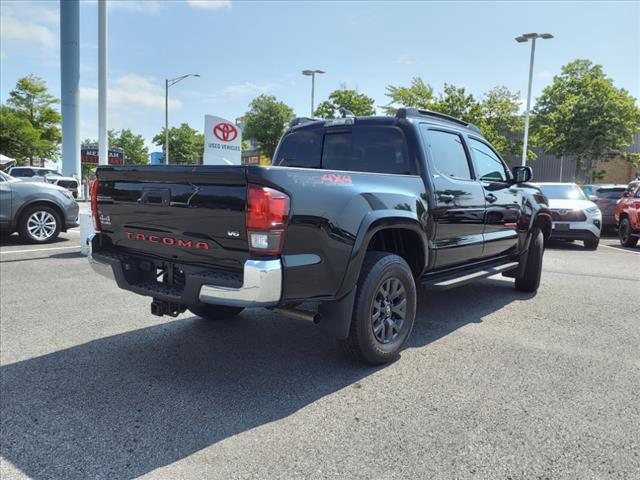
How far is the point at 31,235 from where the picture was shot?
973 centimetres

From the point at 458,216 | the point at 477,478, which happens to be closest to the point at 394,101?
the point at 458,216

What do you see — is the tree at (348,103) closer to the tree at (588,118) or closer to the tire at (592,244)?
the tree at (588,118)

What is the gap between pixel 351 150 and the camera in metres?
4.73

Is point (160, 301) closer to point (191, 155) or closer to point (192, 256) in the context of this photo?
point (192, 256)

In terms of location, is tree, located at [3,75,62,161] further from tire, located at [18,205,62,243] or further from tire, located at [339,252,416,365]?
tire, located at [339,252,416,365]

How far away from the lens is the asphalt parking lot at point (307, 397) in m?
2.57

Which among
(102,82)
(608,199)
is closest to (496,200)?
(102,82)

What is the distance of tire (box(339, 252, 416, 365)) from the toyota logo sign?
8902mm

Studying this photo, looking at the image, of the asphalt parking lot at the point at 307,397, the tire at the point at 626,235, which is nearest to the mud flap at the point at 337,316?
the asphalt parking lot at the point at 307,397

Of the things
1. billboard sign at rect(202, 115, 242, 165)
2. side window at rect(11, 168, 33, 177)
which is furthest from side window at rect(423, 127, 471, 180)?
side window at rect(11, 168, 33, 177)

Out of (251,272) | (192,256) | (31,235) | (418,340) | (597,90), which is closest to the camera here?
(251,272)

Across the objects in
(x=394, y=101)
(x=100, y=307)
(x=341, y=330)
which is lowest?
(x=100, y=307)

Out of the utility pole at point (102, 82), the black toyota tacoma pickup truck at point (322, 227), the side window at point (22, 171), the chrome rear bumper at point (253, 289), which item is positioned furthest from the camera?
the side window at point (22, 171)

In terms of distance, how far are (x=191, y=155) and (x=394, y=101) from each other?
1322 inches
